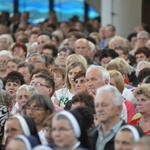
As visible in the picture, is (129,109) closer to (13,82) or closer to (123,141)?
(13,82)

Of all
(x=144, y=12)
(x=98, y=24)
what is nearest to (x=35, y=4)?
(x=98, y=24)

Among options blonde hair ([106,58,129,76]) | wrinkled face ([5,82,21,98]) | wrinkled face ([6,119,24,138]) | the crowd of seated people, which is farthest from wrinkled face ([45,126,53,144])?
blonde hair ([106,58,129,76])

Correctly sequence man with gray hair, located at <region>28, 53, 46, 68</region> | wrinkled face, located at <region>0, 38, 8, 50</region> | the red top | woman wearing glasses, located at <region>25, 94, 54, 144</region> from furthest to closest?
wrinkled face, located at <region>0, 38, 8, 50</region> < man with gray hair, located at <region>28, 53, 46, 68</region> < the red top < woman wearing glasses, located at <region>25, 94, 54, 144</region>

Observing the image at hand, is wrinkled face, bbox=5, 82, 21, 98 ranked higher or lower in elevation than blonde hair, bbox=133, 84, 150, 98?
lower

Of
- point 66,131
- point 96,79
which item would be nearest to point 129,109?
point 96,79

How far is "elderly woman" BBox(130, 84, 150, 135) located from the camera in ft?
42.9

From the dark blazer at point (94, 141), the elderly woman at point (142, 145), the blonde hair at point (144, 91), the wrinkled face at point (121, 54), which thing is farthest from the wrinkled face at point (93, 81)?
the wrinkled face at point (121, 54)

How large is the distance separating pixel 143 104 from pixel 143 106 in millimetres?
41

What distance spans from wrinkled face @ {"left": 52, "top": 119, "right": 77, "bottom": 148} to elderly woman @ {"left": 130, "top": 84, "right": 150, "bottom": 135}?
2.77 m

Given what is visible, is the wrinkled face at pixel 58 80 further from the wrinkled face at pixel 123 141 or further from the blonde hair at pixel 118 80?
the wrinkled face at pixel 123 141

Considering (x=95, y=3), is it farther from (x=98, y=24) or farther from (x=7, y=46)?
(x=7, y=46)

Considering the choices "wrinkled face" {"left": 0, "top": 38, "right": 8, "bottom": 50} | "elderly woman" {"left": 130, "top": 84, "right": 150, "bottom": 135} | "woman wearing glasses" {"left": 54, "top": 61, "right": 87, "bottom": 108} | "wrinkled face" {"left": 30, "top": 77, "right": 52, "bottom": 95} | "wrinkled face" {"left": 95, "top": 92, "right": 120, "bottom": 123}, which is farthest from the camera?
"wrinkled face" {"left": 0, "top": 38, "right": 8, "bottom": 50}

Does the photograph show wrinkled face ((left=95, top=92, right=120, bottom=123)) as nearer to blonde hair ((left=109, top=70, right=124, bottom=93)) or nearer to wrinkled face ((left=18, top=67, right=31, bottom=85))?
blonde hair ((left=109, top=70, right=124, bottom=93))

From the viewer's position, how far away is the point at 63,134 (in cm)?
1025
